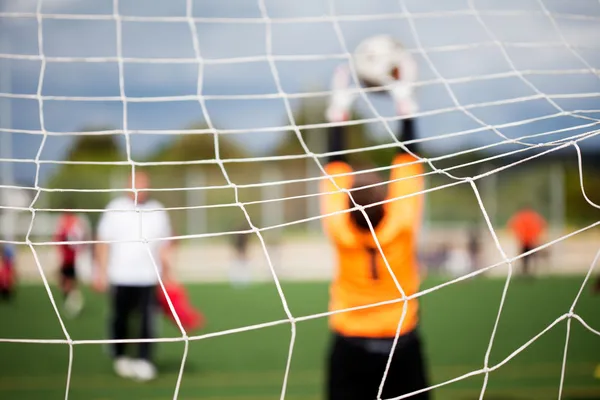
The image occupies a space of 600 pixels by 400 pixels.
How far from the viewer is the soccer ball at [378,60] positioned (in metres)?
2.91

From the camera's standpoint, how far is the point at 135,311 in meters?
5.08

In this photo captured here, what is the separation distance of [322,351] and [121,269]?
6.45 ft

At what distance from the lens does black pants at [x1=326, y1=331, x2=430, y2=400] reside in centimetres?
254

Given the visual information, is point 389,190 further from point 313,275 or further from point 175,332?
point 313,275

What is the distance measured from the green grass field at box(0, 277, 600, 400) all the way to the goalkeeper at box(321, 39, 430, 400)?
1.85 meters

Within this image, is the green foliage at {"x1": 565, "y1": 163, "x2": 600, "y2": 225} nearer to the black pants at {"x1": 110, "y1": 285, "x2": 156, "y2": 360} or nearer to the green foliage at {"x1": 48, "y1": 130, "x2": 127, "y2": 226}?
the green foliage at {"x1": 48, "y1": 130, "x2": 127, "y2": 226}

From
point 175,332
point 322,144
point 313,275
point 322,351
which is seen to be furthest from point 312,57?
point 322,144

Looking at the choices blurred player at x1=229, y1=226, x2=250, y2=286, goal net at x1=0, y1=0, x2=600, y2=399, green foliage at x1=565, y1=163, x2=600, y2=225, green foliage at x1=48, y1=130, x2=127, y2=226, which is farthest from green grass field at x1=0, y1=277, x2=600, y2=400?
green foliage at x1=565, y1=163, x2=600, y2=225

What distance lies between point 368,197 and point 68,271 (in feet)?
24.7

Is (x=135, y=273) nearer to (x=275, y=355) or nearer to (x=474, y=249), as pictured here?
(x=275, y=355)

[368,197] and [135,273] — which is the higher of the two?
[368,197]

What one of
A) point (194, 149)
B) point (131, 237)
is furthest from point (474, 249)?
point (194, 149)

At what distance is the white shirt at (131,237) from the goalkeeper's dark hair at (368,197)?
238cm

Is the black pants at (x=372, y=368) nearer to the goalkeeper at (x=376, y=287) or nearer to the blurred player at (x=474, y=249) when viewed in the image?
the goalkeeper at (x=376, y=287)
